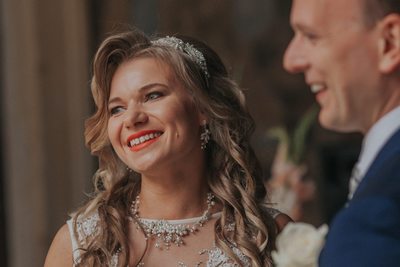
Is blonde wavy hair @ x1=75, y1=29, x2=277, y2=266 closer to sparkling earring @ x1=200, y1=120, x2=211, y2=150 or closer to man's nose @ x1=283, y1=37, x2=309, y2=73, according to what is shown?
sparkling earring @ x1=200, y1=120, x2=211, y2=150

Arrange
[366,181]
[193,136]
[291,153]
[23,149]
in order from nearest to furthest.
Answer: [366,181] → [193,136] → [291,153] → [23,149]

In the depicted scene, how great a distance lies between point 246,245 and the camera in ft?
12.0

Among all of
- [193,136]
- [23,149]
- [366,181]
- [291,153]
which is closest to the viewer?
[366,181]

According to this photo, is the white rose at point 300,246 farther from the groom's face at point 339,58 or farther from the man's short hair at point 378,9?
the man's short hair at point 378,9

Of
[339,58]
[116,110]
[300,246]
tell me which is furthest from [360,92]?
[116,110]

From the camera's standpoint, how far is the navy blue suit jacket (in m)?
1.89

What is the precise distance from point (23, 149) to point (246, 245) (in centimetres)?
328

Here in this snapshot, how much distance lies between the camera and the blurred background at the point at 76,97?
21.8 feet

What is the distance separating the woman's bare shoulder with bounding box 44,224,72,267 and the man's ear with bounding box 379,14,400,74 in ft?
6.23

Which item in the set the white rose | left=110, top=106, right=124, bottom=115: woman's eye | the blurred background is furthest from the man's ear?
the blurred background

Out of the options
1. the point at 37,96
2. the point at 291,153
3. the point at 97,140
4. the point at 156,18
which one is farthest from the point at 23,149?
the point at 97,140

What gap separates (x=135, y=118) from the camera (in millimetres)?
3473

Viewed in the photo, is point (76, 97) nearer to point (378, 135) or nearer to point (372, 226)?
point (378, 135)

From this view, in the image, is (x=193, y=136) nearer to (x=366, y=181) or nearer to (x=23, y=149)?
(x=366, y=181)
